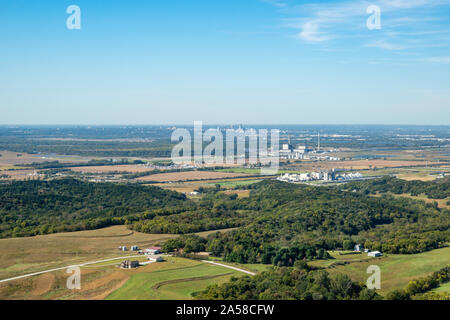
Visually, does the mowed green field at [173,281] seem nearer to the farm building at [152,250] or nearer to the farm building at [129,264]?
the farm building at [129,264]

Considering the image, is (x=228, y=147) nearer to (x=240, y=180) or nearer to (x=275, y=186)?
(x=240, y=180)

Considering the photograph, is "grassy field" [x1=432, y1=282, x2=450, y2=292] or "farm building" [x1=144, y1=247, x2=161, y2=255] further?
"farm building" [x1=144, y1=247, x2=161, y2=255]

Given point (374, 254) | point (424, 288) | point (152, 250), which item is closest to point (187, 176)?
point (152, 250)

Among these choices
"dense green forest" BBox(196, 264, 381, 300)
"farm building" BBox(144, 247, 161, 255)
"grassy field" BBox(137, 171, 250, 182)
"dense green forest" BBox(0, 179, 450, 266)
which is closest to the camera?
"dense green forest" BBox(196, 264, 381, 300)

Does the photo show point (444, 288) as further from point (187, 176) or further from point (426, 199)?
point (187, 176)

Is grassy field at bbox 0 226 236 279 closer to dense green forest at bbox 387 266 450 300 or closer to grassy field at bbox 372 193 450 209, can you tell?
dense green forest at bbox 387 266 450 300

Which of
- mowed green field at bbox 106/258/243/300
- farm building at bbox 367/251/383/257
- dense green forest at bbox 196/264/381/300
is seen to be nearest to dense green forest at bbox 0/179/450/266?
farm building at bbox 367/251/383/257

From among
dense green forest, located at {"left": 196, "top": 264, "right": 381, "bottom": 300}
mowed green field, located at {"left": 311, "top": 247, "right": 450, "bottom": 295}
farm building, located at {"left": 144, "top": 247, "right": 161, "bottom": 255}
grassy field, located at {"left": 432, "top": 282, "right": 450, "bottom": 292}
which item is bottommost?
mowed green field, located at {"left": 311, "top": 247, "right": 450, "bottom": 295}
